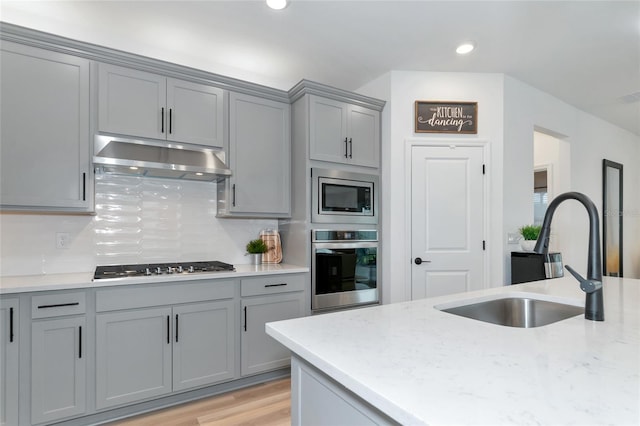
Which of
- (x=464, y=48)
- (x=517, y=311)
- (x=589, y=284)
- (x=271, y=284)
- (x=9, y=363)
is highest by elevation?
(x=464, y=48)

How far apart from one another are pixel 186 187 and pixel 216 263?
73 centimetres

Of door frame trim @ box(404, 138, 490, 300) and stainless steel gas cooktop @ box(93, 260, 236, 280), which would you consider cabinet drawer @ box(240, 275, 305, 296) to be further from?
door frame trim @ box(404, 138, 490, 300)

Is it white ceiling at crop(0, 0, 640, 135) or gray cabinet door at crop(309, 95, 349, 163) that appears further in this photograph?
gray cabinet door at crop(309, 95, 349, 163)

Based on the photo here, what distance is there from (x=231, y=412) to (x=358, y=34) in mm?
2993

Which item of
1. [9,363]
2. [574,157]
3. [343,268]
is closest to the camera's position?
[9,363]

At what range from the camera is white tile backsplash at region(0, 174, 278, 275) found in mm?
2406

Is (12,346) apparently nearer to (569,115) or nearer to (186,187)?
(186,187)

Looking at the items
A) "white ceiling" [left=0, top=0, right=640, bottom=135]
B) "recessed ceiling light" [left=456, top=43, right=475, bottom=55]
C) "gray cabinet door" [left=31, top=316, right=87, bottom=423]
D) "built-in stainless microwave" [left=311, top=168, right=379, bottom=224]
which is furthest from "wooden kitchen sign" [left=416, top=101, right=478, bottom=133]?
"gray cabinet door" [left=31, top=316, right=87, bottom=423]

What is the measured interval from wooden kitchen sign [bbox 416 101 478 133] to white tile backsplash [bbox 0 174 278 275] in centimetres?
187

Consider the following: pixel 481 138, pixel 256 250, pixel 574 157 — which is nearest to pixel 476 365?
pixel 256 250

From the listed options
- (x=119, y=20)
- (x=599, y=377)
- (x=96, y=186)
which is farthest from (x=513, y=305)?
(x=119, y=20)

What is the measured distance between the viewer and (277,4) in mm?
2365

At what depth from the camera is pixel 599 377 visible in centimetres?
71

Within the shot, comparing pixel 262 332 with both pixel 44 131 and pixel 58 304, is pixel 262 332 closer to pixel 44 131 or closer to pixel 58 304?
pixel 58 304
